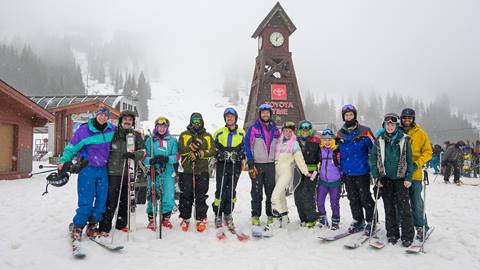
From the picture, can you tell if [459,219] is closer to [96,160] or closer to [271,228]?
[271,228]

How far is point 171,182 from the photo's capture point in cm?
595

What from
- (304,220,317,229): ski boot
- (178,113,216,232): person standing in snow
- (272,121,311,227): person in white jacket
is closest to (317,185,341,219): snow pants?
(304,220,317,229): ski boot

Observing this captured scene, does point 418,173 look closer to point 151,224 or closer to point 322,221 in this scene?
point 322,221

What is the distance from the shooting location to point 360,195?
552 centimetres

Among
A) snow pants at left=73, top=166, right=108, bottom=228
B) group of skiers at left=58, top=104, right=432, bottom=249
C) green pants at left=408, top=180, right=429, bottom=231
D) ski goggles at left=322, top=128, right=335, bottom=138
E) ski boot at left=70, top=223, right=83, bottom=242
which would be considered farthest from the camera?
ski goggles at left=322, top=128, right=335, bottom=138

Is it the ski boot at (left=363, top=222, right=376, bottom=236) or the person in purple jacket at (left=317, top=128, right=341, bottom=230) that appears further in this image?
the person in purple jacket at (left=317, top=128, right=341, bottom=230)

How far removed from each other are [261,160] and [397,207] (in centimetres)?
253

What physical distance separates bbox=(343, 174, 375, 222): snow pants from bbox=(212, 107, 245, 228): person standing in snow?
2.14 m

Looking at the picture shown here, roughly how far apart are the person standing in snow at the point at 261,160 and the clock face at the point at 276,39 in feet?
45.5

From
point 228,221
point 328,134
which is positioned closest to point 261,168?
point 228,221

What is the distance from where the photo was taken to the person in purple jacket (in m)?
5.93

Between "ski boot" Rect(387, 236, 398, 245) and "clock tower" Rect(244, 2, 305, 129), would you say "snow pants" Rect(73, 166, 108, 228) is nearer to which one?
"ski boot" Rect(387, 236, 398, 245)

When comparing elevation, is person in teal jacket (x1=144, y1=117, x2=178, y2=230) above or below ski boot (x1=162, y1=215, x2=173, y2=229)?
above

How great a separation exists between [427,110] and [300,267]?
12470cm
